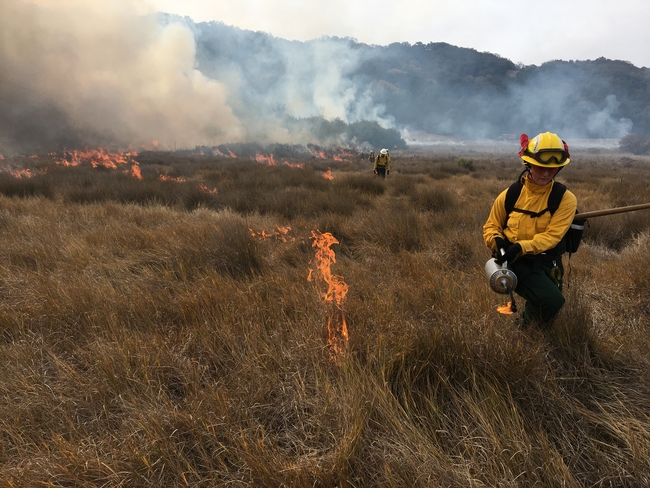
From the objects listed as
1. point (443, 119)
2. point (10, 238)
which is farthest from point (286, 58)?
point (10, 238)

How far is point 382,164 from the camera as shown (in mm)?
12484

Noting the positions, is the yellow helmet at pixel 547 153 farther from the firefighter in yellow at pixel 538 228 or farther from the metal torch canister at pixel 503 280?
the metal torch canister at pixel 503 280

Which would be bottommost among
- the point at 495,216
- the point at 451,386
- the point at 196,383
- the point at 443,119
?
the point at 196,383

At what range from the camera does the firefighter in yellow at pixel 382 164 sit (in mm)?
12273

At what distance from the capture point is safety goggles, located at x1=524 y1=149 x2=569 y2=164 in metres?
1.96

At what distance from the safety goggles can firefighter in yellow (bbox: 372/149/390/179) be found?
1045 centimetres

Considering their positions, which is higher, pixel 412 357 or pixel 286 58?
pixel 286 58

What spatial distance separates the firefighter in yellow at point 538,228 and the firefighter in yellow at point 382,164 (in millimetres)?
10260

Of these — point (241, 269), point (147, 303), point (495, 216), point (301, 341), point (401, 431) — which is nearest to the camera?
point (401, 431)

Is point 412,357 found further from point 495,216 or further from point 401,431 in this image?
point 495,216

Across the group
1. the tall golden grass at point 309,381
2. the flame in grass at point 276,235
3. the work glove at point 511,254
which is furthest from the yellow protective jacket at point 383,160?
the work glove at point 511,254

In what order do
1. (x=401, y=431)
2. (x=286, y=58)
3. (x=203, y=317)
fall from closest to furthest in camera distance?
1. (x=401, y=431)
2. (x=203, y=317)
3. (x=286, y=58)

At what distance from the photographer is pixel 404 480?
1.34 metres

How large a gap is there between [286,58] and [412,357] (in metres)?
149
